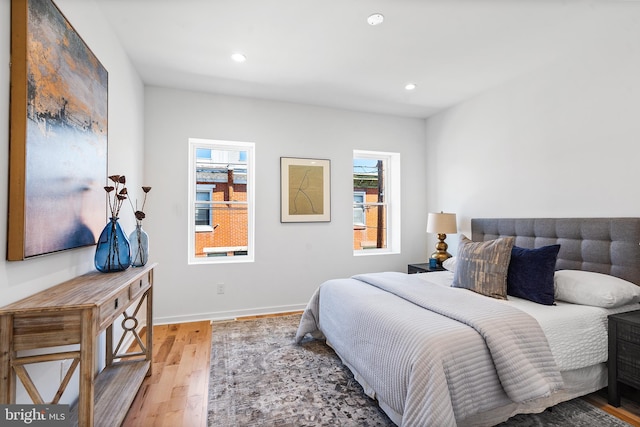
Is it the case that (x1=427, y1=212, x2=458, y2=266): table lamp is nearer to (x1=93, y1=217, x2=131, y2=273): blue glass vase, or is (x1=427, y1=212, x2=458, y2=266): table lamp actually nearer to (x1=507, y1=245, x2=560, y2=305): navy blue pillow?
(x1=507, y1=245, x2=560, y2=305): navy blue pillow

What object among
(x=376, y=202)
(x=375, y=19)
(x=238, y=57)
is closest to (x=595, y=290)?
(x=375, y=19)

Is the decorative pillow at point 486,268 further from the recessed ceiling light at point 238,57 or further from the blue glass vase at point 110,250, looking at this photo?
the recessed ceiling light at point 238,57

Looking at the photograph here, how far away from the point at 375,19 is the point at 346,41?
1.12 ft

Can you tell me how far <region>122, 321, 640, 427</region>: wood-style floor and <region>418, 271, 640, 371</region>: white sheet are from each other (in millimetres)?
295

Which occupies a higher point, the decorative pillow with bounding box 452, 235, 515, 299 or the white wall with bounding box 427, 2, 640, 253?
the white wall with bounding box 427, 2, 640, 253

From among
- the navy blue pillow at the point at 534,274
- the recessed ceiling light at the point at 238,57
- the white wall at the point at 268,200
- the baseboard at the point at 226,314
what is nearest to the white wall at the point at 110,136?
the white wall at the point at 268,200

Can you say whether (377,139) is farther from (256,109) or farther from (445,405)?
(445,405)

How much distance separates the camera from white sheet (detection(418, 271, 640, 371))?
5.80ft

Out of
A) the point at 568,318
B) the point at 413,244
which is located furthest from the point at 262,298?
the point at 568,318

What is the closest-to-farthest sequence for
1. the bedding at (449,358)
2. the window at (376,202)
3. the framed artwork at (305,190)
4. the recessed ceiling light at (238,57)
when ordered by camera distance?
the bedding at (449,358), the recessed ceiling light at (238,57), the framed artwork at (305,190), the window at (376,202)

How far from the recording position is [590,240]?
2402 mm

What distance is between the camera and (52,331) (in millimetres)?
1156

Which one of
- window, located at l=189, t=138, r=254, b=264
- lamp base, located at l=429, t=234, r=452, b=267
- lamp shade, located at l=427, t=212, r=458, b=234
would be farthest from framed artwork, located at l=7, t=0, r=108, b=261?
lamp base, located at l=429, t=234, r=452, b=267

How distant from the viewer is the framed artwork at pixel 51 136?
1.24m
